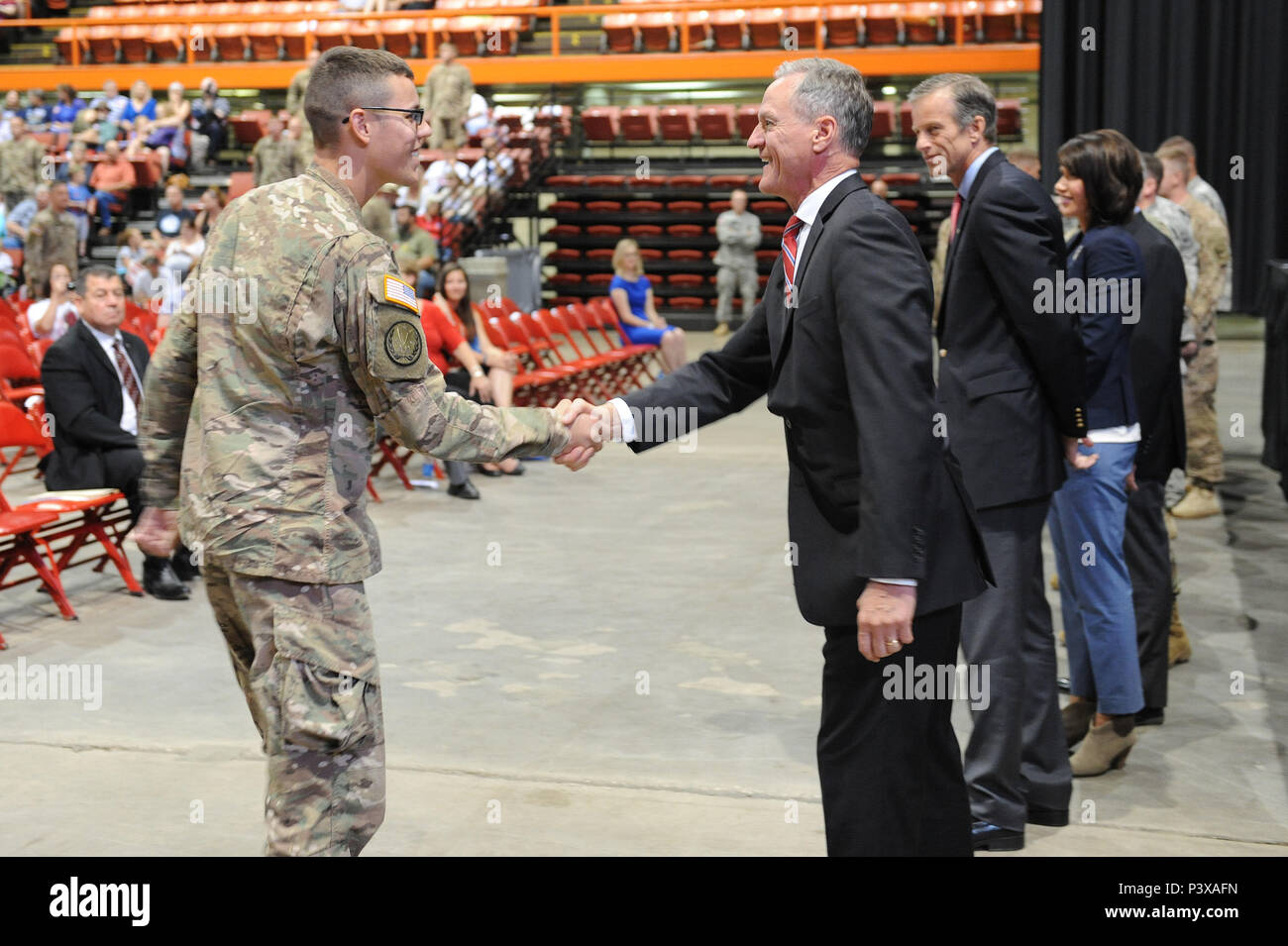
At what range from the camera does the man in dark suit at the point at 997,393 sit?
3.63m

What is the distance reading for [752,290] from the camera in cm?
1712

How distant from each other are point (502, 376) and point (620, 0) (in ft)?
50.6

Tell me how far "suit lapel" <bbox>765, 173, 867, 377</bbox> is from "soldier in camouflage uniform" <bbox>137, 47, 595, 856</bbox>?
0.65 metres

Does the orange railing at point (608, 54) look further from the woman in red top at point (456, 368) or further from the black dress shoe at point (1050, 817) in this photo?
the black dress shoe at point (1050, 817)

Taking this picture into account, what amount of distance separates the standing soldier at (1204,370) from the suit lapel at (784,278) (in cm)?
536

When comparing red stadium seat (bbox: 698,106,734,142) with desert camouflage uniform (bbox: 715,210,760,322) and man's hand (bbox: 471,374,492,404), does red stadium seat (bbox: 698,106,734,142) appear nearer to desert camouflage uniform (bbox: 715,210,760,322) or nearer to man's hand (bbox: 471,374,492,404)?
desert camouflage uniform (bbox: 715,210,760,322)

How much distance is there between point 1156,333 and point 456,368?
233 inches

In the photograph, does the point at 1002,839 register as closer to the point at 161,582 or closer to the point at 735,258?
the point at 161,582

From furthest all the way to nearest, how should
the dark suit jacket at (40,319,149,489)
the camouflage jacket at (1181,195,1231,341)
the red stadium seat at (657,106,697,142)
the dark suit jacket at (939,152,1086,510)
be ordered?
1. the red stadium seat at (657,106,697,142)
2. the camouflage jacket at (1181,195,1231,341)
3. the dark suit jacket at (40,319,149,489)
4. the dark suit jacket at (939,152,1086,510)

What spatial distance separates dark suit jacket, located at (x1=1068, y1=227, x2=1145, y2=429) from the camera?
13.4ft

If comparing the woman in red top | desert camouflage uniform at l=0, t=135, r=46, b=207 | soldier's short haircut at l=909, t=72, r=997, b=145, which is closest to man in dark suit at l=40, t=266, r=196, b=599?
the woman in red top

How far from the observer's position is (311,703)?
2672mm

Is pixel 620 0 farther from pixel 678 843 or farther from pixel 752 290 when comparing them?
pixel 678 843
